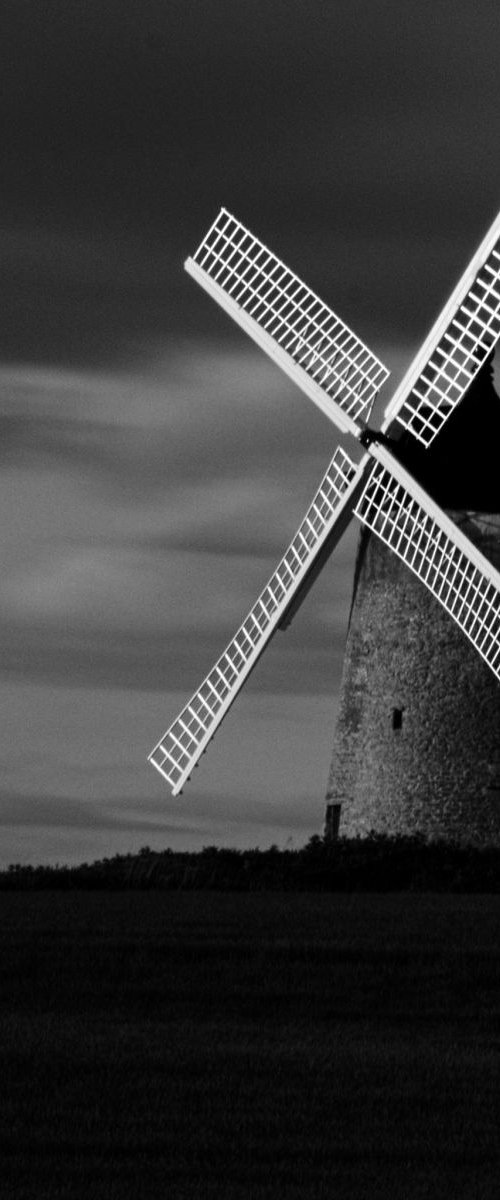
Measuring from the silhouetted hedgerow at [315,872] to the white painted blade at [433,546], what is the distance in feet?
9.26

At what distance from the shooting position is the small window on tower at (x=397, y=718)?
32062 mm

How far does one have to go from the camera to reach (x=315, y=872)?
30625mm

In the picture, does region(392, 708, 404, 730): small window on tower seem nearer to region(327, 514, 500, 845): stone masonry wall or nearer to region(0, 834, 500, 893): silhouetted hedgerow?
region(327, 514, 500, 845): stone masonry wall

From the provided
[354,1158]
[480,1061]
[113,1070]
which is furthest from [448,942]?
[354,1158]

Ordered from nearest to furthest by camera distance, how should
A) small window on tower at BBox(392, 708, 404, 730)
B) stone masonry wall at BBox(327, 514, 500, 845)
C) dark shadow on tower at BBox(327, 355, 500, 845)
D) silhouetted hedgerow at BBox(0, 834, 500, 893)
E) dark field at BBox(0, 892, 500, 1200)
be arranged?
dark field at BBox(0, 892, 500, 1200) < silhouetted hedgerow at BBox(0, 834, 500, 893) < dark shadow on tower at BBox(327, 355, 500, 845) < stone masonry wall at BBox(327, 514, 500, 845) < small window on tower at BBox(392, 708, 404, 730)

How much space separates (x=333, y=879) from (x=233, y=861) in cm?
188

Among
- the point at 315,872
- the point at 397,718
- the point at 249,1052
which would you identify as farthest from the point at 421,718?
the point at 249,1052

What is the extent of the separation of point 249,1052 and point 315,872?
1427 centimetres

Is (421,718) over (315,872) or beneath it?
over

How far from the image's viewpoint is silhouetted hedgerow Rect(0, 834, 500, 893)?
30234mm

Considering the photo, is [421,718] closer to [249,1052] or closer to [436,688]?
[436,688]

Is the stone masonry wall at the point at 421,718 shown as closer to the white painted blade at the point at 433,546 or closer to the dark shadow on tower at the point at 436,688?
the dark shadow on tower at the point at 436,688

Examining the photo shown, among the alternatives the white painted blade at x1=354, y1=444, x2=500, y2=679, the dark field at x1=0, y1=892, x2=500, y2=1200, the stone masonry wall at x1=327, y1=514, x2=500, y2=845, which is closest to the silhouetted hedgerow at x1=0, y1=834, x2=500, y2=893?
the stone masonry wall at x1=327, y1=514, x2=500, y2=845

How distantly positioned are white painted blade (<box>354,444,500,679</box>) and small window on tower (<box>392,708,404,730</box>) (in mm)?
1892
